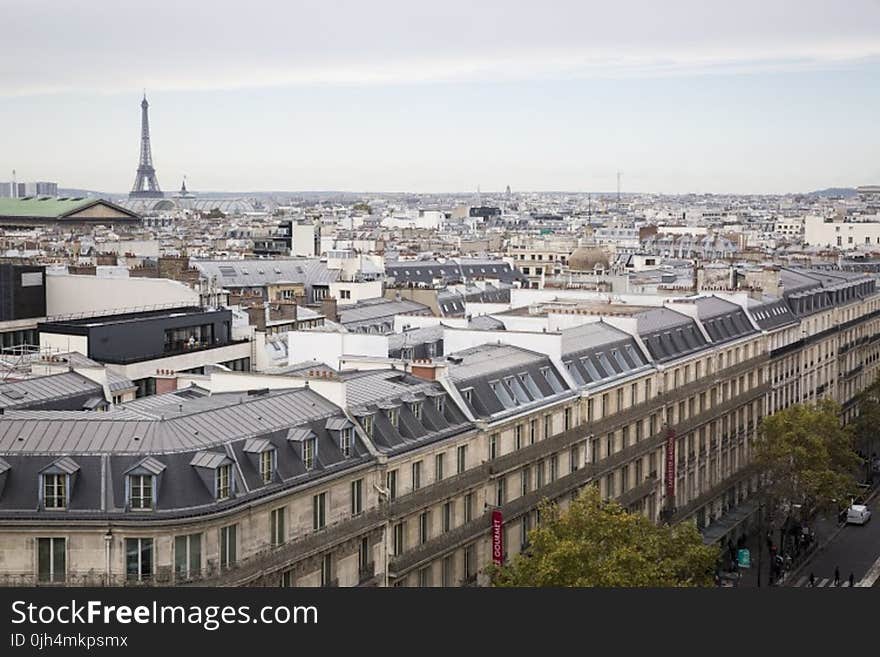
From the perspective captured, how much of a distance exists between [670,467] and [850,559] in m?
8.12

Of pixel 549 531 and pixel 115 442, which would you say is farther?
pixel 549 531

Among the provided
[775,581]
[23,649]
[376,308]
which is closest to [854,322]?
[376,308]

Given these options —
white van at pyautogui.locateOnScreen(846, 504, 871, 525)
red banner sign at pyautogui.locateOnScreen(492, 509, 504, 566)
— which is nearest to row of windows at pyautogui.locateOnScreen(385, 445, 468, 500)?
red banner sign at pyautogui.locateOnScreen(492, 509, 504, 566)

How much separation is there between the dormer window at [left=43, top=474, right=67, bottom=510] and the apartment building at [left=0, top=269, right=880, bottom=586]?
0.04m

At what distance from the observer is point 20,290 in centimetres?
6512

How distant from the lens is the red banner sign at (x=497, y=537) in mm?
42094

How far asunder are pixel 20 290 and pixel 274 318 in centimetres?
1034

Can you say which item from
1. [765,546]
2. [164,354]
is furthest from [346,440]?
[765,546]

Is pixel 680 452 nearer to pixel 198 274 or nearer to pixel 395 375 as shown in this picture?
pixel 395 375

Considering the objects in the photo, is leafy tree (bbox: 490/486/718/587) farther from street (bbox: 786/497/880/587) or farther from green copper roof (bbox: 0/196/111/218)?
green copper roof (bbox: 0/196/111/218)

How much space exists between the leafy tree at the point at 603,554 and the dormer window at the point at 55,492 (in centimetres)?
1028

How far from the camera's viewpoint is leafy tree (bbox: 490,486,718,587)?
3588cm

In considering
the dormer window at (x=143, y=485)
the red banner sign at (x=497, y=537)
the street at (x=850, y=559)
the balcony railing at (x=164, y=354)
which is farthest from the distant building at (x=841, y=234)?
the dormer window at (x=143, y=485)

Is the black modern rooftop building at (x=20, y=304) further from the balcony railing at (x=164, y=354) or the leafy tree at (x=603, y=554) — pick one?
the leafy tree at (x=603, y=554)
